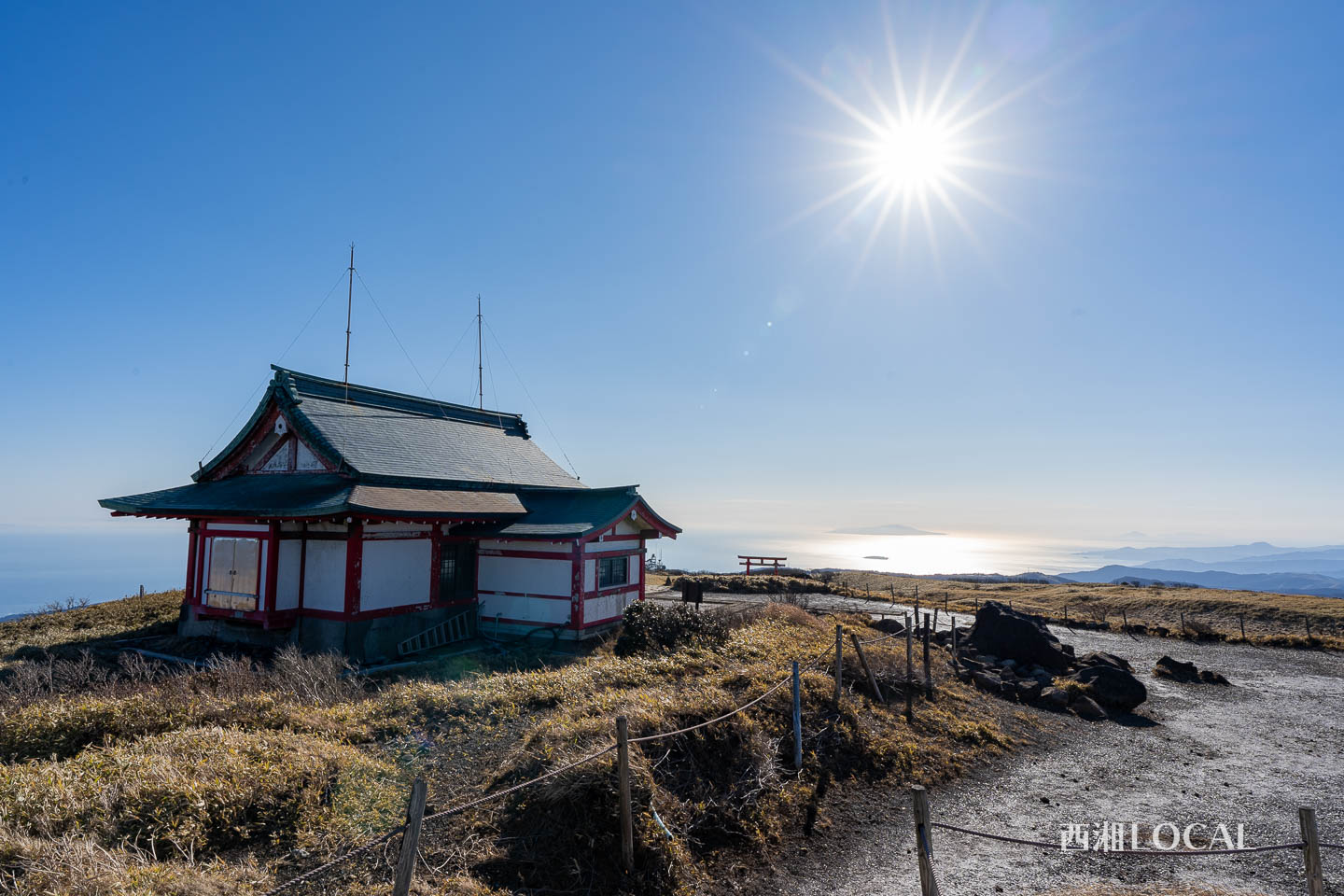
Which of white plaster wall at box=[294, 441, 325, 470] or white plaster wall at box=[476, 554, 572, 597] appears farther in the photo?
white plaster wall at box=[476, 554, 572, 597]

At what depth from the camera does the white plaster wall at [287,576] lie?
18.4 m

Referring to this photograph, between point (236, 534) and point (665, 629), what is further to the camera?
point (236, 534)

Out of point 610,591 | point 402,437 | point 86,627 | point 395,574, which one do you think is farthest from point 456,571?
point 86,627

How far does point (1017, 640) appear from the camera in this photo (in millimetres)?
21234

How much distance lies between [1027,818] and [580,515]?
49.2 feet

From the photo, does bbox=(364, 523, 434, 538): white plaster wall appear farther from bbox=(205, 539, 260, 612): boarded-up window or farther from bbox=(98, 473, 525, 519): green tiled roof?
bbox=(205, 539, 260, 612): boarded-up window

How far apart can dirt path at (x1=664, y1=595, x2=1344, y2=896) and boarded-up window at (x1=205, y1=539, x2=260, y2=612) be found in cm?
1658

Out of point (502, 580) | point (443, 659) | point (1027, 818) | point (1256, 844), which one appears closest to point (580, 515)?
point (502, 580)

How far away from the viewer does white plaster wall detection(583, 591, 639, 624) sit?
68.3 feet

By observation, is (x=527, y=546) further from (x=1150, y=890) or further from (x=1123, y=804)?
(x=1150, y=890)

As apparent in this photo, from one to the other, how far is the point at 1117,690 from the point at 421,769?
16961mm

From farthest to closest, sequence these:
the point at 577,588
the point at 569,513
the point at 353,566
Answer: the point at 569,513, the point at 577,588, the point at 353,566

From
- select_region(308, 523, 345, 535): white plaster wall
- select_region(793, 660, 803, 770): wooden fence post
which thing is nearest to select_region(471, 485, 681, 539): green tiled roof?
select_region(308, 523, 345, 535): white plaster wall

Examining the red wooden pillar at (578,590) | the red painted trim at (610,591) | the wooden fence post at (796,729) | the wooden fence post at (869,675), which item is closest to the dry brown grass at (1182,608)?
the red painted trim at (610,591)
